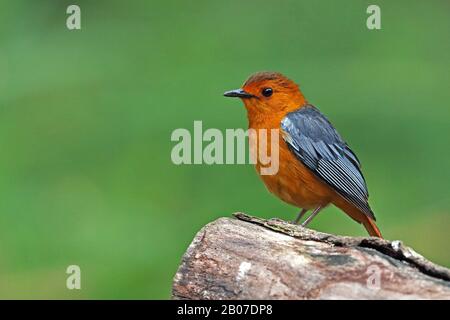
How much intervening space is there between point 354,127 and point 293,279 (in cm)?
365

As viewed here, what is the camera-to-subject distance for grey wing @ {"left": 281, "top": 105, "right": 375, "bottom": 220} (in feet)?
18.5

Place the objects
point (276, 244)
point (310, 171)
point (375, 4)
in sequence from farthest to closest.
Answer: point (375, 4), point (310, 171), point (276, 244)

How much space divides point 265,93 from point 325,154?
20.7 inches

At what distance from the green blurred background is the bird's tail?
614mm

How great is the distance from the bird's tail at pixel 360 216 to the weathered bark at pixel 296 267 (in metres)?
1.37

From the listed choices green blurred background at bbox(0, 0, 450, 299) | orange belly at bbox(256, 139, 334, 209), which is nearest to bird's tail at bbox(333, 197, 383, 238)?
orange belly at bbox(256, 139, 334, 209)

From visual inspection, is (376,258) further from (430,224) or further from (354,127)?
(354,127)

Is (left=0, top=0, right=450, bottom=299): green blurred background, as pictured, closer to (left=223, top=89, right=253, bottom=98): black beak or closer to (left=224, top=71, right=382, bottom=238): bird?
(left=224, top=71, right=382, bottom=238): bird

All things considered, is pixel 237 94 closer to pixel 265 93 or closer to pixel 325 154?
pixel 265 93

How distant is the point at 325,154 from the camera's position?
5781 millimetres

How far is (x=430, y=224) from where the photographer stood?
21.8 feet
